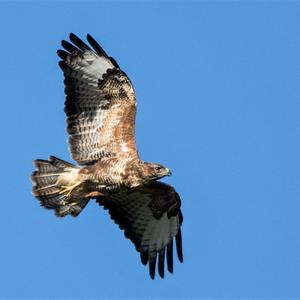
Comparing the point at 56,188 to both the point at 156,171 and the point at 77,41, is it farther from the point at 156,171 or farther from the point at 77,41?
the point at 77,41

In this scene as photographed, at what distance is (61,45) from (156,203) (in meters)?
2.92

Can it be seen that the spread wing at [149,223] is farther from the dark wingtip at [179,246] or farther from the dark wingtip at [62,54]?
the dark wingtip at [62,54]

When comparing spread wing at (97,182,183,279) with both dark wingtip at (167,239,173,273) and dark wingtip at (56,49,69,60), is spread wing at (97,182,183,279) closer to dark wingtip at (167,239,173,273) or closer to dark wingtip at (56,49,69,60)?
dark wingtip at (167,239,173,273)

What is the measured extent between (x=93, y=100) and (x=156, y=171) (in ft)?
5.69

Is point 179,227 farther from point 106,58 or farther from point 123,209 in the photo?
point 106,58

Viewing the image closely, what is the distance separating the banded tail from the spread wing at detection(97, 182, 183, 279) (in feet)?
2.71

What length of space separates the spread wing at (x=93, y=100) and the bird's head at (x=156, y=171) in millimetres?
920

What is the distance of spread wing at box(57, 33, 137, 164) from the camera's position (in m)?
12.7

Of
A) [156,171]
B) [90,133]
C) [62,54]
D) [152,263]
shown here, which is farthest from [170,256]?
[62,54]

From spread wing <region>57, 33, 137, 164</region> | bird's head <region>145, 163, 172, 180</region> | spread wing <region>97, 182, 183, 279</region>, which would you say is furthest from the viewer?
spread wing <region>97, 182, 183, 279</region>

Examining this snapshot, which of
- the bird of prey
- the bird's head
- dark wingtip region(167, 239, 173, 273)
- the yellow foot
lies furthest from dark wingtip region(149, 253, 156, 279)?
the bird's head

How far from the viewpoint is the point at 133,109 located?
12625 millimetres

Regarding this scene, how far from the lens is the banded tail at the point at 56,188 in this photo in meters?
12.6

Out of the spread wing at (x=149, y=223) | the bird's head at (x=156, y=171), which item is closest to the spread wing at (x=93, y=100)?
the bird's head at (x=156, y=171)
